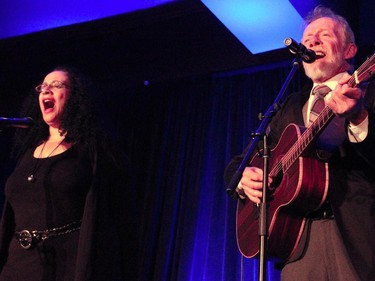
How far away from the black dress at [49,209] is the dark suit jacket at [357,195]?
115 cm

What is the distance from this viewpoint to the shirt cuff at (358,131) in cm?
187

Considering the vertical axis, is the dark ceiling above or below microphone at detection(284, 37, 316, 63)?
above

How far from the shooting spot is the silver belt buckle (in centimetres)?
234

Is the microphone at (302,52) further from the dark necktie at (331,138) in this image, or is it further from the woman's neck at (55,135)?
the woman's neck at (55,135)

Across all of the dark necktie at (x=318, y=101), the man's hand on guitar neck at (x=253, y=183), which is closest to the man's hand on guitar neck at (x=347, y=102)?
the dark necktie at (x=318, y=101)

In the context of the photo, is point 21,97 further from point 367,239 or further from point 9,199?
point 367,239

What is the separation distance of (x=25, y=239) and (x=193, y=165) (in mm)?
2866

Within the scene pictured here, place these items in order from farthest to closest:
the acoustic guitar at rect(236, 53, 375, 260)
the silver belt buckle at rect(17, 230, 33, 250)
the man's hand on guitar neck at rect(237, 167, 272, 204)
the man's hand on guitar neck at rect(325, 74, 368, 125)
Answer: the silver belt buckle at rect(17, 230, 33, 250)
the man's hand on guitar neck at rect(237, 167, 272, 204)
the acoustic guitar at rect(236, 53, 375, 260)
the man's hand on guitar neck at rect(325, 74, 368, 125)

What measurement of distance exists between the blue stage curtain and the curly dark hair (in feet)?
6.44

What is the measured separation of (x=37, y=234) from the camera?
7.73ft

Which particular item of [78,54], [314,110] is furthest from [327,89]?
[78,54]

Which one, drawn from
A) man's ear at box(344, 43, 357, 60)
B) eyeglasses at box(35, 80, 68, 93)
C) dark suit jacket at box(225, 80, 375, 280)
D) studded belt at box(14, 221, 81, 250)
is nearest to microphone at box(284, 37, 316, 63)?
dark suit jacket at box(225, 80, 375, 280)

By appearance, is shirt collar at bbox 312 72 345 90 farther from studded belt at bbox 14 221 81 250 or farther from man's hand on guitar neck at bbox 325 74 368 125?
studded belt at bbox 14 221 81 250

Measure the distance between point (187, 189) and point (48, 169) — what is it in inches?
103
